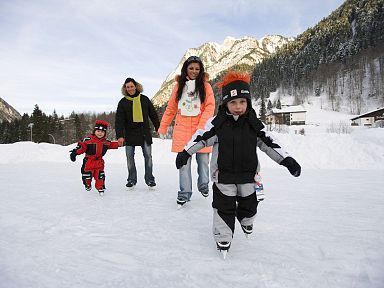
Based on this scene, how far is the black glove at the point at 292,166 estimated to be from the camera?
2.21m

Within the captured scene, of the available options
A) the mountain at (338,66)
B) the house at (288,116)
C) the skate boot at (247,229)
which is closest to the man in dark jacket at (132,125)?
the skate boot at (247,229)

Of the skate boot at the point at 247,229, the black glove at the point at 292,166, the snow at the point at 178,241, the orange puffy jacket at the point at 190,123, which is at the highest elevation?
the orange puffy jacket at the point at 190,123

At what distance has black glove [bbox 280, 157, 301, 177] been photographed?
2.21 m

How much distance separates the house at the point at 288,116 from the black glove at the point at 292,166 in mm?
76942

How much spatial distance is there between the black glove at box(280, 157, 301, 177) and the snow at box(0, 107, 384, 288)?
0.58 m

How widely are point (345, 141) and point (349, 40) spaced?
360 ft

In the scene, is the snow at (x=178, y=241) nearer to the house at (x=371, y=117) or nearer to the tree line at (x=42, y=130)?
the tree line at (x=42, y=130)

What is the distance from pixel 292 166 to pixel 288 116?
82622 mm

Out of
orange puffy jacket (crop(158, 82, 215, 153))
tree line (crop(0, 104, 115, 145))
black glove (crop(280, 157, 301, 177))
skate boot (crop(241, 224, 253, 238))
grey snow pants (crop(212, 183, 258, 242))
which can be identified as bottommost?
skate boot (crop(241, 224, 253, 238))

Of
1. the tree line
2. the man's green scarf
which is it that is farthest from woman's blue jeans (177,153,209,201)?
the tree line

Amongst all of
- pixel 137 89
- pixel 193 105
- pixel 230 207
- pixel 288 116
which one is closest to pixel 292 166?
pixel 230 207

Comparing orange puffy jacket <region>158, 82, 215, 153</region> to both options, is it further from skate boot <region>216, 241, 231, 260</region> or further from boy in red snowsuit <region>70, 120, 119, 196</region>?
skate boot <region>216, 241, 231, 260</region>

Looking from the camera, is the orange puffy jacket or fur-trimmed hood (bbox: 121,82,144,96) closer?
the orange puffy jacket

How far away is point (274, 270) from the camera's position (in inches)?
70.1
